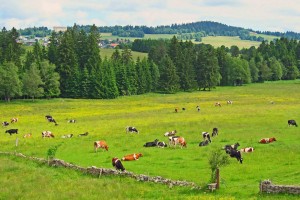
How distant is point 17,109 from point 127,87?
127ft

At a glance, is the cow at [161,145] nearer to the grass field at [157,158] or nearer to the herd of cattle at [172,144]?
the herd of cattle at [172,144]

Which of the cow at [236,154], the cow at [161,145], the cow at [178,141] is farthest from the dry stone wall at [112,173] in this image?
the cow at [178,141]

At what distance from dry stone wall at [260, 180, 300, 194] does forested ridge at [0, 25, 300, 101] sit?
82.3 metres

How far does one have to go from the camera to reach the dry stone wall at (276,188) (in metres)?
20.0

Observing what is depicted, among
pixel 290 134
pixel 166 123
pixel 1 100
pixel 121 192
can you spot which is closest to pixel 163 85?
pixel 1 100

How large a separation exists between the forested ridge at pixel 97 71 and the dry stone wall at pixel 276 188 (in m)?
82.3

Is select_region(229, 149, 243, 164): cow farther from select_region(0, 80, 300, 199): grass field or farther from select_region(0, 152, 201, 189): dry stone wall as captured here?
select_region(0, 152, 201, 189): dry stone wall

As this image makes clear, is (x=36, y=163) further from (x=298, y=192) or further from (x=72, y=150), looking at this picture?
(x=298, y=192)

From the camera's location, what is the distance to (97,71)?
111125 mm

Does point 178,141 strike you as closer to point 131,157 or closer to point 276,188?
point 131,157

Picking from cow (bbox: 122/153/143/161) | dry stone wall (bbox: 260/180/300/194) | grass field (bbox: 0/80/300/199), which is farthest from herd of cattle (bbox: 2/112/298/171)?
dry stone wall (bbox: 260/180/300/194)

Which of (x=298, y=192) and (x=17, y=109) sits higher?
(x=298, y=192)

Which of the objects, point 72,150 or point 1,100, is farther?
point 1,100

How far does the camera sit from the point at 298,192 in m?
19.8
